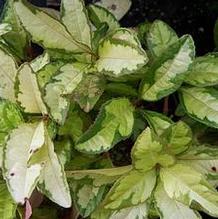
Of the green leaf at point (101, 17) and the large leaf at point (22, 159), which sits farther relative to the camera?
the green leaf at point (101, 17)

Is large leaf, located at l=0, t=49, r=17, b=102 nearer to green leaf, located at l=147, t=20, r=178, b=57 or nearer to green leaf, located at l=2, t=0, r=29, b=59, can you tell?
green leaf, located at l=2, t=0, r=29, b=59

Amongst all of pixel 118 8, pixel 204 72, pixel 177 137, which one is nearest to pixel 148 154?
pixel 177 137

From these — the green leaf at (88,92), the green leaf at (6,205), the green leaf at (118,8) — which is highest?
the green leaf at (118,8)

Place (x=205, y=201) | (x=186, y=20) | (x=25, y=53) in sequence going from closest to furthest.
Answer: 1. (x=205, y=201)
2. (x=25, y=53)
3. (x=186, y=20)

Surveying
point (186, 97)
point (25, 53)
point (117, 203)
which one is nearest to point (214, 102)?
point (186, 97)

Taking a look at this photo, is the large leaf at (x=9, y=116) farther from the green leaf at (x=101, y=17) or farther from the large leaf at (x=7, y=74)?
the green leaf at (x=101, y=17)

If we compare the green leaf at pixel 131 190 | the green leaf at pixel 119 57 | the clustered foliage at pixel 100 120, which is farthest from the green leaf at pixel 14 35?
the green leaf at pixel 131 190

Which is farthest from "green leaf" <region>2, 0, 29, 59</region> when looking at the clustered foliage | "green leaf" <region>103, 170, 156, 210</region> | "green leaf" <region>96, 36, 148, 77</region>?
"green leaf" <region>103, 170, 156, 210</region>

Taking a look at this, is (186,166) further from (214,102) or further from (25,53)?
(25,53)
